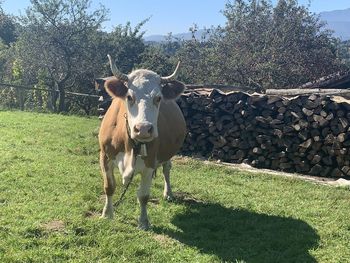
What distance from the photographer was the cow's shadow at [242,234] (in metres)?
4.89

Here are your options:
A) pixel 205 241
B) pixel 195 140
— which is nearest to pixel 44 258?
pixel 205 241

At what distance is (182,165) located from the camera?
9.81 metres

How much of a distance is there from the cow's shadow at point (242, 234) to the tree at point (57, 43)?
18382mm

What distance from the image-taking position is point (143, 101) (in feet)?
16.5

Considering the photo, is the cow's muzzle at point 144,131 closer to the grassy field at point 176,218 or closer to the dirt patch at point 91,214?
the grassy field at point 176,218

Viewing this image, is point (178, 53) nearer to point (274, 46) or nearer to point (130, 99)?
point (274, 46)

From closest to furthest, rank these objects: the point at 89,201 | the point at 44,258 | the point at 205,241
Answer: the point at 44,258 → the point at 205,241 → the point at 89,201

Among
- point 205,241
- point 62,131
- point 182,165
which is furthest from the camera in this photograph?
point 62,131

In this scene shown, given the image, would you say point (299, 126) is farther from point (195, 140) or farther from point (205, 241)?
point (205, 241)

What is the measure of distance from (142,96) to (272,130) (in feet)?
18.3

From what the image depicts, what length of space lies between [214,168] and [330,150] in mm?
2318

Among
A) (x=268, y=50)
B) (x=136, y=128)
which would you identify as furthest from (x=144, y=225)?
(x=268, y=50)

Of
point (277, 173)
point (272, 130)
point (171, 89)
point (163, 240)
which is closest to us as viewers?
point (163, 240)

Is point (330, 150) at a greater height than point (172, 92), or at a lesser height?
lesser
